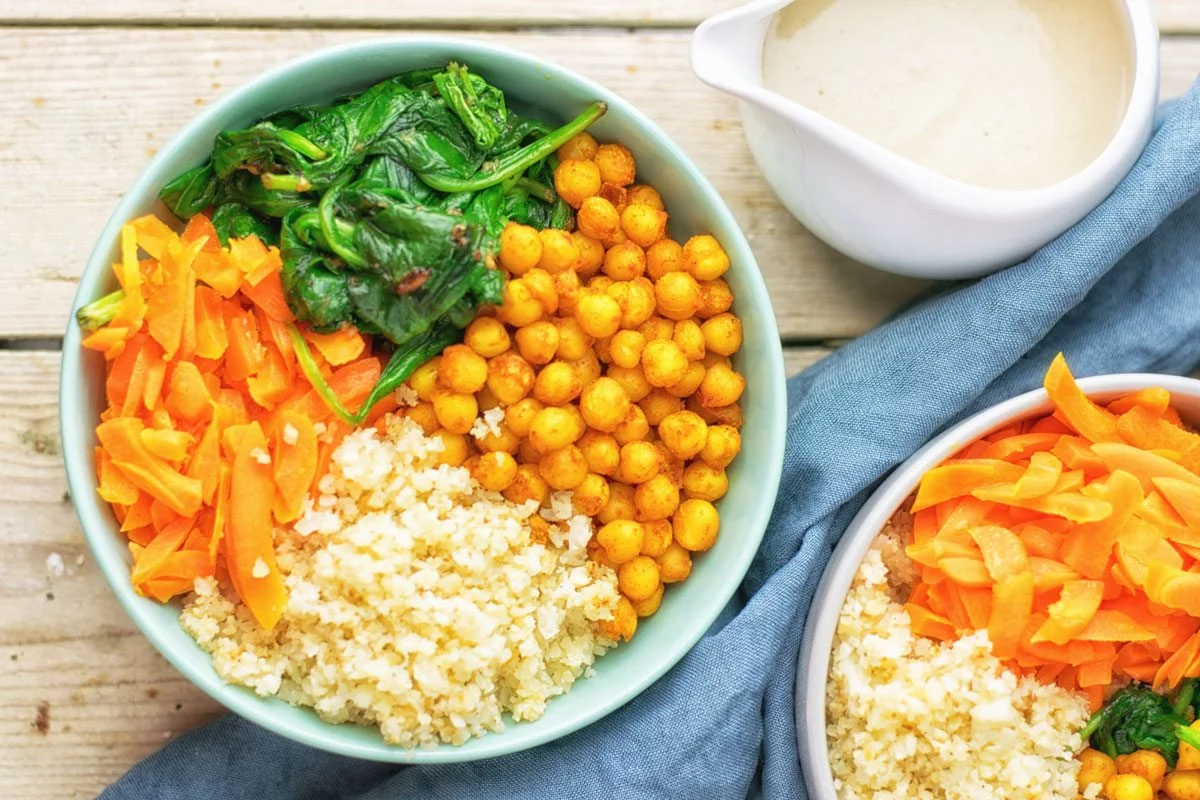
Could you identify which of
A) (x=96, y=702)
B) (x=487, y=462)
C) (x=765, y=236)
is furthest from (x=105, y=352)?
(x=765, y=236)

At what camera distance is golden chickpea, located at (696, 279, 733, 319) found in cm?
155

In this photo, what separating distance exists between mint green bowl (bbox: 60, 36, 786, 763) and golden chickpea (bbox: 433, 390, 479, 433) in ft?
1.30

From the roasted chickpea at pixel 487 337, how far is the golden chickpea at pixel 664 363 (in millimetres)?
188

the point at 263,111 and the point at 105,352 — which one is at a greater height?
the point at 263,111

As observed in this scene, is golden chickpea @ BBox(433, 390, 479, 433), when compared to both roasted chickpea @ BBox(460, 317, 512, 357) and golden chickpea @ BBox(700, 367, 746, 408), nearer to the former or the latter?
roasted chickpea @ BBox(460, 317, 512, 357)

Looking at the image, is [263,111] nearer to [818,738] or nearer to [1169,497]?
[818,738]

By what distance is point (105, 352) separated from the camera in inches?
55.3

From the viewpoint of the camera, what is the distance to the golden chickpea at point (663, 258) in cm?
155

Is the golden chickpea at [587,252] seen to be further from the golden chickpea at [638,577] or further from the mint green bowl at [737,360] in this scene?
the golden chickpea at [638,577]

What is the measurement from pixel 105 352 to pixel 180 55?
0.58 metres

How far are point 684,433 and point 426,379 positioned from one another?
35 centimetres

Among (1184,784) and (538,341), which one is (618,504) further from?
(1184,784)

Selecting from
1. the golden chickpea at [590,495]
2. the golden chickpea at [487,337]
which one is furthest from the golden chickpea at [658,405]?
→ the golden chickpea at [487,337]

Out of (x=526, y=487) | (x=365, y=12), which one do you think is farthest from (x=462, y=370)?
(x=365, y=12)
